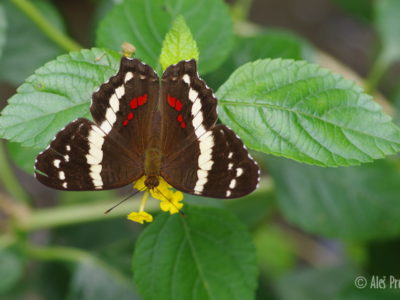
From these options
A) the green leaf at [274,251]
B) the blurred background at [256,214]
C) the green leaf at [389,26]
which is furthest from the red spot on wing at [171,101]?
the green leaf at [274,251]

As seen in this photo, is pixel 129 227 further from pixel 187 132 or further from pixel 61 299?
pixel 187 132

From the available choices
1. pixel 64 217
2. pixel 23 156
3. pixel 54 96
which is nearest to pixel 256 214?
pixel 64 217

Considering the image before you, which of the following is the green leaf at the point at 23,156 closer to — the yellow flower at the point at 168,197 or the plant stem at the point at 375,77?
the yellow flower at the point at 168,197

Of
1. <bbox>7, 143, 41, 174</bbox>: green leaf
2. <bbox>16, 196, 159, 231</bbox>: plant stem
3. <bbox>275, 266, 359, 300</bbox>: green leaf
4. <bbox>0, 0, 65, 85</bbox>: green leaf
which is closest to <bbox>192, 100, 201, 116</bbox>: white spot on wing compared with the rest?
<bbox>7, 143, 41, 174</bbox>: green leaf

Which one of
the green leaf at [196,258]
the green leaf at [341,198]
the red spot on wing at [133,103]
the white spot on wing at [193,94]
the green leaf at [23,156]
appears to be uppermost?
the white spot on wing at [193,94]

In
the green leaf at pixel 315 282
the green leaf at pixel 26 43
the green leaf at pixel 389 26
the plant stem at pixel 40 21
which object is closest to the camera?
the plant stem at pixel 40 21

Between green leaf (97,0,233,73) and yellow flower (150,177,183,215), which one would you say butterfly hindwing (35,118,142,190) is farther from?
green leaf (97,0,233,73)

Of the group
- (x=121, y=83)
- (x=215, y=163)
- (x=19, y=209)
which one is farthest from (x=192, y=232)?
(x=19, y=209)
